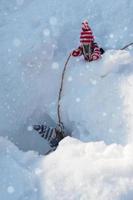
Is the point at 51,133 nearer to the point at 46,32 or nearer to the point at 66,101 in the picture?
the point at 66,101

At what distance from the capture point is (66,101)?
4.24 m

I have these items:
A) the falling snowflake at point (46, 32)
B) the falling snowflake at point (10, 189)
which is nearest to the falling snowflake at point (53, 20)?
the falling snowflake at point (46, 32)

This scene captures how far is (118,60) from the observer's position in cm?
418

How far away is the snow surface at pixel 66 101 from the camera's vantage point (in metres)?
2.80

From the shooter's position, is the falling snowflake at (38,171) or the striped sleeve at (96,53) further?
the striped sleeve at (96,53)

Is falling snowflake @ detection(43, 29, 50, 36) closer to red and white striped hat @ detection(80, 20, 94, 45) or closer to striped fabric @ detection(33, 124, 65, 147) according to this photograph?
red and white striped hat @ detection(80, 20, 94, 45)

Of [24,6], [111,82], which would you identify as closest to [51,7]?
[24,6]

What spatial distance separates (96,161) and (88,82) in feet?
4.72

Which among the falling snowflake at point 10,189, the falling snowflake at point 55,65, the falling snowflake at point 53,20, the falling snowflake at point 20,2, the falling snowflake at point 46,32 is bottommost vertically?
the falling snowflake at point 10,189

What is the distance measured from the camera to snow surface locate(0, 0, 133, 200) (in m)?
2.80

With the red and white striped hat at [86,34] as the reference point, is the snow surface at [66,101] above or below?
below

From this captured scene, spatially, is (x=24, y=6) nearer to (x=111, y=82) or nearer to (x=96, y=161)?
(x=111, y=82)

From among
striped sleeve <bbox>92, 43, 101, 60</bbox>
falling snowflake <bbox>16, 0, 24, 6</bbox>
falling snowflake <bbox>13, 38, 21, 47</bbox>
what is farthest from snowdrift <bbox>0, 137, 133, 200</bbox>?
falling snowflake <bbox>16, 0, 24, 6</bbox>

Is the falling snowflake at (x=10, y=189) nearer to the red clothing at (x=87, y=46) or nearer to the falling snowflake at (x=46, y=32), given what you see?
the red clothing at (x=87, y=46)
